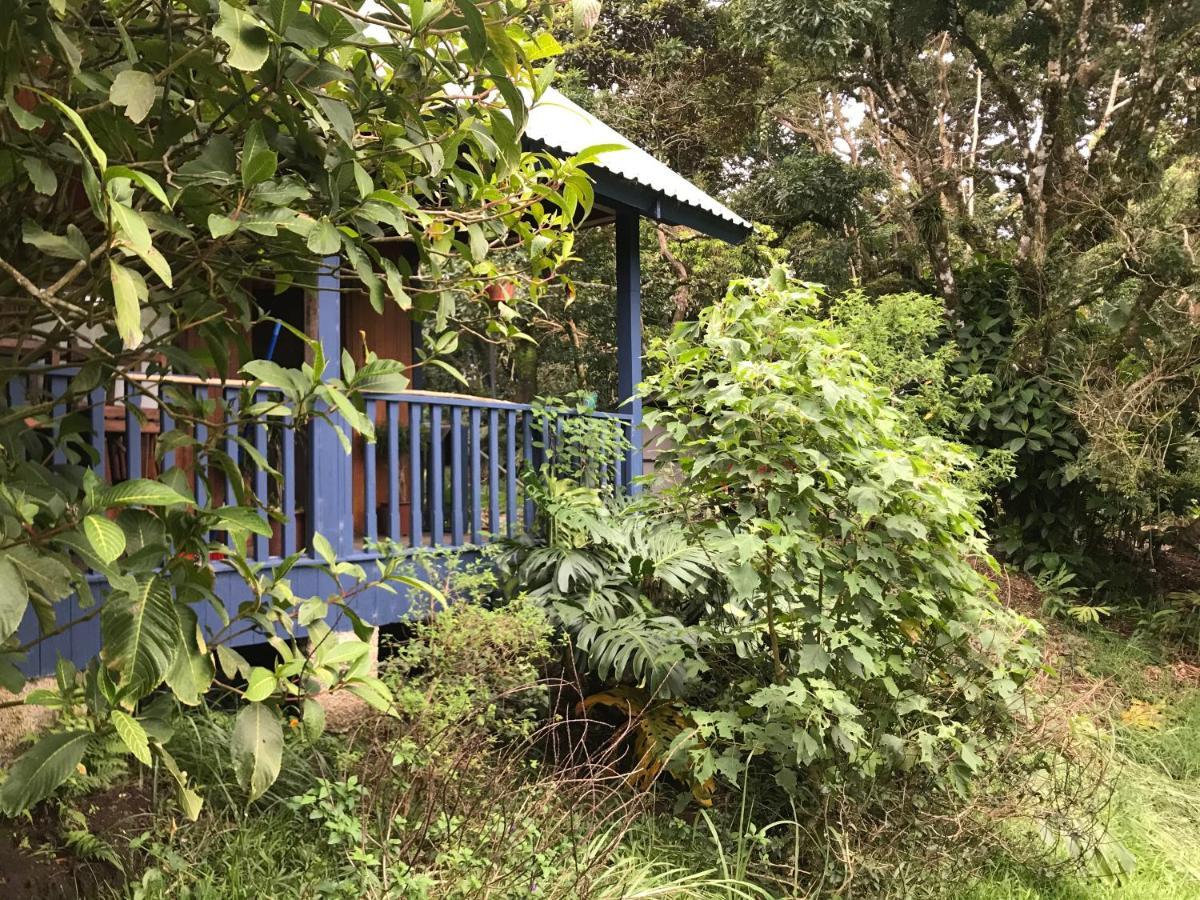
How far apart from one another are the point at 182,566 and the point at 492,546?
3.05 metres

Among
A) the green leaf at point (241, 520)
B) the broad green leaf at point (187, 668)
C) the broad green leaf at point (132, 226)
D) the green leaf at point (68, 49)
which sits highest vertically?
the green leaf at point (68, 49)

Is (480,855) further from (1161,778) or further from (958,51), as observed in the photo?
(958,51)

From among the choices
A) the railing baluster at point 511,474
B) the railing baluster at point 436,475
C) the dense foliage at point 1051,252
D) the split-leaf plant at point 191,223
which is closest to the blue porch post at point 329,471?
the railing baluster at point 436,475

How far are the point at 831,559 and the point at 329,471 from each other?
Answer: 2417 millimetres

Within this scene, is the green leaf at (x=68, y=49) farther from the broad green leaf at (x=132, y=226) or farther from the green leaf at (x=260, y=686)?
the green leaf at (x=260, y=686)

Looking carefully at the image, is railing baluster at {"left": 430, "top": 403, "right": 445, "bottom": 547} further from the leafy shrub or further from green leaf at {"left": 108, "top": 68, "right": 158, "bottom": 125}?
green leaf at {"left": 108, "top": 68, "right": 158, "bottom": 125}

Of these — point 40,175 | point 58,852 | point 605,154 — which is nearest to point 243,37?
point 40,175

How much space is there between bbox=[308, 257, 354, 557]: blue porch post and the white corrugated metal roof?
4.65 ft

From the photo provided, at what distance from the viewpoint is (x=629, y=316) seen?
6730 mm

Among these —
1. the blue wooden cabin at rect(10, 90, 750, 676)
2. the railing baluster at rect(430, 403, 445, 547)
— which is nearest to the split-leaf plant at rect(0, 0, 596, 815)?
the blue wooden cabin at rect(10, 90, 750, 676)

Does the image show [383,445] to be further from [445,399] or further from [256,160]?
[256,160]

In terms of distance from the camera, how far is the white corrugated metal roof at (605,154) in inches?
202

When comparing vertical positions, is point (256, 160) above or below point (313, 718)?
above

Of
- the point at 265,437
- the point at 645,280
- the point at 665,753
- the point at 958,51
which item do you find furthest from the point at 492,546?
the point at 958,51
